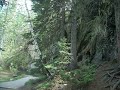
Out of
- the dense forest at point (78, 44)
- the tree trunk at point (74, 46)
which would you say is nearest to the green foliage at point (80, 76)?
the dense forest at point (78, 44)

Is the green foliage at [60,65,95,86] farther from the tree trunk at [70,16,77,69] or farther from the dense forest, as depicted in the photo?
the tree trunk at [70,16,77,69]

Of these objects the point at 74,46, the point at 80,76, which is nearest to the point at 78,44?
the point at 74,46

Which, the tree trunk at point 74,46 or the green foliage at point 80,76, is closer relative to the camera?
the green foliage at point 80,76

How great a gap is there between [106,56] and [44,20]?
532 cm

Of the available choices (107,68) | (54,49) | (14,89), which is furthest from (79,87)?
(14,89)

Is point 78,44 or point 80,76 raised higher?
point 78,44

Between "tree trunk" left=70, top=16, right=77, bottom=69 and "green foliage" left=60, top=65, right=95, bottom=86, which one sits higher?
"tree trunk" left=70, top=16, right=77, bottom=69

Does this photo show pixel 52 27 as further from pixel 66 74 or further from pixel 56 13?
pixel 66 74

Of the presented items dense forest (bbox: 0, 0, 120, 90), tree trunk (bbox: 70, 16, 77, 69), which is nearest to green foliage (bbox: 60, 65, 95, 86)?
dense forest (bbox: 0, 0, 120, 90)

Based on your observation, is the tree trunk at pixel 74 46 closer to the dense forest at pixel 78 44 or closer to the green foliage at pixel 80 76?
the dense forest at pixel 78 44

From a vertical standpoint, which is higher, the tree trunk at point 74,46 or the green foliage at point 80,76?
the tree trunk at point 74,46

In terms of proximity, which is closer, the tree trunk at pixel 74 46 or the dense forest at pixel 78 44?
the dense forest at pixel 78 44

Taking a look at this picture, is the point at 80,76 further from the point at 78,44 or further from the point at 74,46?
the point at 78,44

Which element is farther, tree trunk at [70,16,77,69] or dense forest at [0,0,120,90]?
tree trunk at [70,16,77,69]
